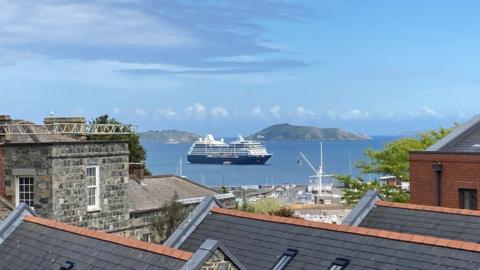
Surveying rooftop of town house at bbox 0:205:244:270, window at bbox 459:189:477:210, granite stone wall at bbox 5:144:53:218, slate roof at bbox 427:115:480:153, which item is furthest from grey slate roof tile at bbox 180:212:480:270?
slate roof at bbox 427:115:480:153

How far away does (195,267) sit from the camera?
12828 millimetres

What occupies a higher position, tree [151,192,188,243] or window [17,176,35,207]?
window [17,176,35,207]

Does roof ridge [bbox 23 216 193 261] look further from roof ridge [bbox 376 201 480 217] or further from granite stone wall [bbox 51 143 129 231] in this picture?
granite stone wall [bbox 51 143 129 231]

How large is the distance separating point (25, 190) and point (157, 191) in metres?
10.2

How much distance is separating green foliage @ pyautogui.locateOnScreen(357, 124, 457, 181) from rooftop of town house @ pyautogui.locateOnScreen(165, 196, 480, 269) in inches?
1084

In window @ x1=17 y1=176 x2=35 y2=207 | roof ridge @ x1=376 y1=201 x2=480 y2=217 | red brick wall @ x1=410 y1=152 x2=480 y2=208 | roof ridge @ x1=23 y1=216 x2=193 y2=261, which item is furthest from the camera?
window @ x1=17 y1=176 x2=35 y2=207

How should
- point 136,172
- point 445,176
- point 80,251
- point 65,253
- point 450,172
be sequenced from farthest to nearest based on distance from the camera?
1. point 136,172
2. point 445,176
3. point 450,172
4. point 65,253
5. point 80,251

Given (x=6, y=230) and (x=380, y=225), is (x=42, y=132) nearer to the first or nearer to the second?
(x=6, y=230)

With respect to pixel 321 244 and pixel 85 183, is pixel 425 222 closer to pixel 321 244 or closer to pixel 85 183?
pixel 321 244

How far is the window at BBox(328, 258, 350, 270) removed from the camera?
16.2 metres

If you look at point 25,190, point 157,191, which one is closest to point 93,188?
point 25,190

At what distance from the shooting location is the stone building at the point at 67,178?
30.9m

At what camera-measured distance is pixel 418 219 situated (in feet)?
66.6

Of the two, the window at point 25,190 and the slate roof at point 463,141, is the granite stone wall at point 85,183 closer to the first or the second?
the window at point 25,190
